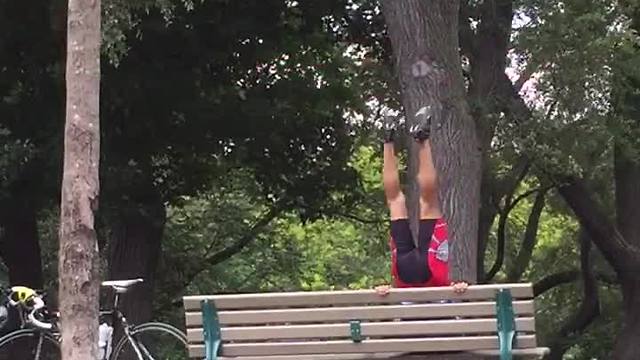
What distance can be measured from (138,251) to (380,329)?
334 inches

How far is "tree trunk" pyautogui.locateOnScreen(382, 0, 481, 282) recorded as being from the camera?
33.2ft

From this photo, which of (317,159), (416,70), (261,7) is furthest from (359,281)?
(416,70)

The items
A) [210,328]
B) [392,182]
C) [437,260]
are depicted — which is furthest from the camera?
[392,182]

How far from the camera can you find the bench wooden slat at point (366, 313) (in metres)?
6.57

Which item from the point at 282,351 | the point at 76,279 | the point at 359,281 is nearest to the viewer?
the point at 76,279

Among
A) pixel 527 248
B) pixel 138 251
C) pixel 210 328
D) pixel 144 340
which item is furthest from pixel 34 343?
pixel 527 248

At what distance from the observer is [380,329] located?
676 cm

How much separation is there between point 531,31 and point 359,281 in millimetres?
17720

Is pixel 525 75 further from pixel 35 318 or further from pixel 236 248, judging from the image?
pixel 236 248

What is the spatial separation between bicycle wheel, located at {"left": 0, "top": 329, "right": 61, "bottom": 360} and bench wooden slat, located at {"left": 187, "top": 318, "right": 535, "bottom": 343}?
2090mm

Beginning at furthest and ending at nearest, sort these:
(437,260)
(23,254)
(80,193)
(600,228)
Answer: (600,228), (23,254), (437,260), (80,193)

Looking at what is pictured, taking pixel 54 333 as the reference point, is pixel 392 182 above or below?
above

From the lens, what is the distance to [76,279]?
592 cm

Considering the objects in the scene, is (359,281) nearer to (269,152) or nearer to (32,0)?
(269,152)
